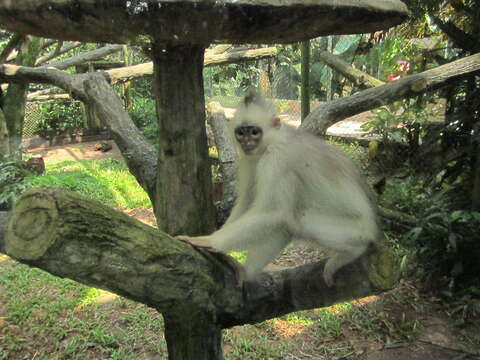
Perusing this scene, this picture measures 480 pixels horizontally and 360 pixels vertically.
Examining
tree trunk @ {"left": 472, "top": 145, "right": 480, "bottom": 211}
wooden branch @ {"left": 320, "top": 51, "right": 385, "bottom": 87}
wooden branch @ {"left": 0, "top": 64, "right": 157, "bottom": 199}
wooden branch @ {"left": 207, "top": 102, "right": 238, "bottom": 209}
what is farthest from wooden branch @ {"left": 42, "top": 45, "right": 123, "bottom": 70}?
tree trunk @ {"left": 472, "top": 145, "right": 480, "bottom": 211}

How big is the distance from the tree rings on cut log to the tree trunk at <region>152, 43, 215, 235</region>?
99cm

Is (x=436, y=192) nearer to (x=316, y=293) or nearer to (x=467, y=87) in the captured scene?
(x=467, y=87)

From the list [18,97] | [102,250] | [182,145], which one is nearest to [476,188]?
[182,145]

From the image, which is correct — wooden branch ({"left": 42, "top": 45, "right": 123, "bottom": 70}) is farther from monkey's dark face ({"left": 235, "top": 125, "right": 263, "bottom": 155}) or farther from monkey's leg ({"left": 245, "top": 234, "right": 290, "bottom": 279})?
monkey's leg ({"left": 245, "top": 234, "right": 290, "bottom": 279})

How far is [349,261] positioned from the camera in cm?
222

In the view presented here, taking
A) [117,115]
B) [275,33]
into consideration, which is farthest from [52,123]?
[275,33]

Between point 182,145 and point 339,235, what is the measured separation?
3.48 feet

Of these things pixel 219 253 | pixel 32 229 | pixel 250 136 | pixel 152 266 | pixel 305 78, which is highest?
pixel 305 78

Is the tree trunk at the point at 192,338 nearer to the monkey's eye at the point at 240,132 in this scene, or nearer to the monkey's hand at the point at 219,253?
the monkey's hand at the point at 219,253

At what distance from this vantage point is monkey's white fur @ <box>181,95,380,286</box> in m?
2.20

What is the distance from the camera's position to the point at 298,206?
7.73 feet

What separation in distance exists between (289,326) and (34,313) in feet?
8.82

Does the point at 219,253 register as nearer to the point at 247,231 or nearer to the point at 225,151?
the point at 247,231

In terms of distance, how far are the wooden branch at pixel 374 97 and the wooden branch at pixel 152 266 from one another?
4.60 feet
